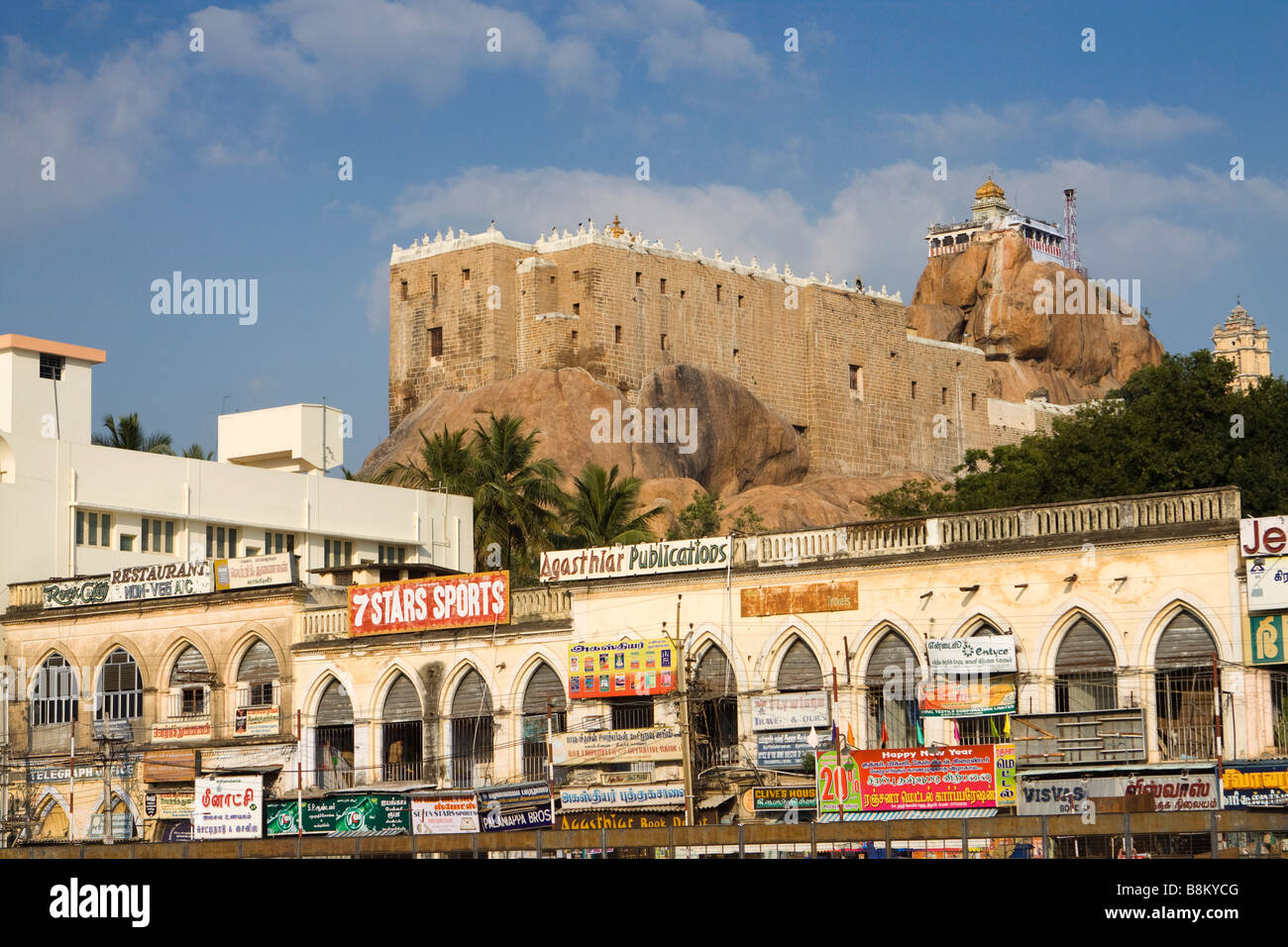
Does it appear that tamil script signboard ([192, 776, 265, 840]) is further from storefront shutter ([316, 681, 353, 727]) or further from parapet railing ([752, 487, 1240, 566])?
parapet railing ([752, 487, 1240, 566])

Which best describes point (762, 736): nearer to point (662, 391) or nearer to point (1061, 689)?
point (1061, 689)

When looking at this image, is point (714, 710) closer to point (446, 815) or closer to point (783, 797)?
point (783, 797)

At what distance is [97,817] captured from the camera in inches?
1971

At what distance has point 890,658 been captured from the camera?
40875 millimetres

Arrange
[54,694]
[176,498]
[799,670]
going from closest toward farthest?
1. [799,670]
2. [54,694]
3. [176,498]

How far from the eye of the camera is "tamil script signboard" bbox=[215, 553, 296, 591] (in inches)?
1966

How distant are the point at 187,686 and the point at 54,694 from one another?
4666 millimetres

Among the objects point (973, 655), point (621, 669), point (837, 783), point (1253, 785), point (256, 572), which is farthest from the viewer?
point (256, 572)

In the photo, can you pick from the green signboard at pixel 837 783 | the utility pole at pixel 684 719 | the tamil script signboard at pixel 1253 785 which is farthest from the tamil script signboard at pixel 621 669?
the tamil script signboard at pixel 1253 785

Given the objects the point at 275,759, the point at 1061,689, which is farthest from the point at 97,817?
the point at 1061,689

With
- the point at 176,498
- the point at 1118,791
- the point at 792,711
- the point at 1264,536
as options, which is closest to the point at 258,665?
the point at 176,498

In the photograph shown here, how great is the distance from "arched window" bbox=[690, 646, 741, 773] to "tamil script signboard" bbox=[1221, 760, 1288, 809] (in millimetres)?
11157

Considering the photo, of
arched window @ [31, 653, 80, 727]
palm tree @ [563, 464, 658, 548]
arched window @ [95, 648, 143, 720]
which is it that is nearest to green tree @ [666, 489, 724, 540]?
palm tree @ [563, 464, 658, 548]

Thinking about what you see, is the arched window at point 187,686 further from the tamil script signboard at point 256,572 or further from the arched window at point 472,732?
the arched window at point 472,732
